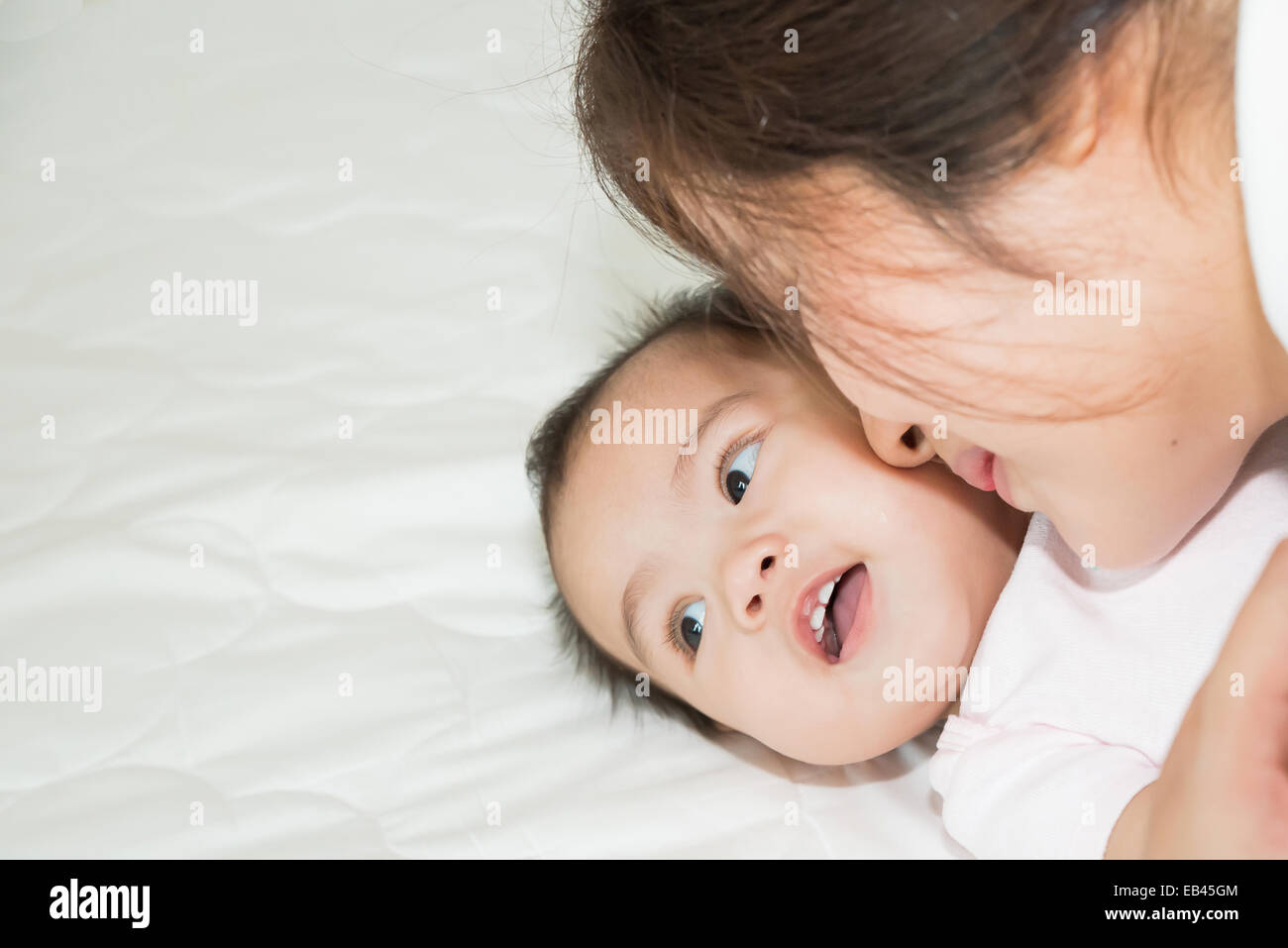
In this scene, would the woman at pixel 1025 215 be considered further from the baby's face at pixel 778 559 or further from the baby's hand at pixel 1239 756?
the baby's face at pixel 778 559

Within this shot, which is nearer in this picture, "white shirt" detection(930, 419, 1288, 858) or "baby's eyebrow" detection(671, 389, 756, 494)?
"white shirt" detection(930, 419, 1288, 858)

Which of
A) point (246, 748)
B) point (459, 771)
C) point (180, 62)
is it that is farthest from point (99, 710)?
point (180, 62)

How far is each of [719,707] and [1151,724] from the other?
0.37 meters

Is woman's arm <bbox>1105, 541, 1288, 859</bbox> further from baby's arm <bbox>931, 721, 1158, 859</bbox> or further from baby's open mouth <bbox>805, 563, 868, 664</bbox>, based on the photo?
baby's open mouth <bbox>805, 563, 868, 664</bbox>

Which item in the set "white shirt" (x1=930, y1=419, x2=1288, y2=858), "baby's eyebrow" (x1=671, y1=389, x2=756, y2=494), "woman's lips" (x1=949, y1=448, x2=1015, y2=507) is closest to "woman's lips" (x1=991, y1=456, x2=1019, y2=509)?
"woman's lips" (x1=949, y1=448, x2=1015, y2=507)

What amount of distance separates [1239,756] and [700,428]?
523mm

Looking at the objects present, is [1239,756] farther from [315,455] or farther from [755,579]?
[315,455]

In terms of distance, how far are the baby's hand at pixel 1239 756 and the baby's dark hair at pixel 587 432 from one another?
1.49 ft

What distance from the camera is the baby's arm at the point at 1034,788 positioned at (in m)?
0.96

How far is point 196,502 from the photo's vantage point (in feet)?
4.50

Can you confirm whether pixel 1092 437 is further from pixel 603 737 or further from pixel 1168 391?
pixel 603 737

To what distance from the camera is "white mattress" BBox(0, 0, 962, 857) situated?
3.64ft

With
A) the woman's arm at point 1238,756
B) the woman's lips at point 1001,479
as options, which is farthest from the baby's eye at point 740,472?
the woman's arm at point 1238,756

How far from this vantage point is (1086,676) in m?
1.07
